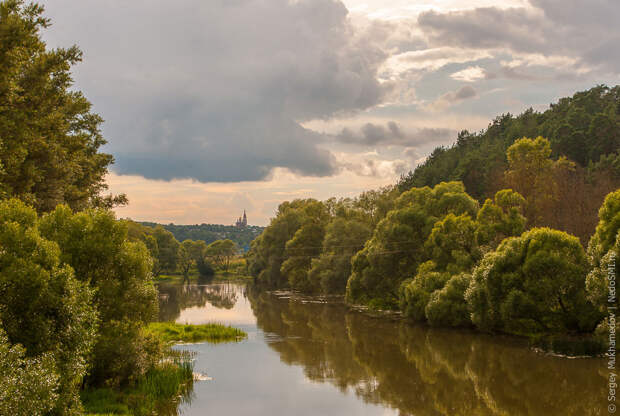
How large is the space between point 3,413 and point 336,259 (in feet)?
224

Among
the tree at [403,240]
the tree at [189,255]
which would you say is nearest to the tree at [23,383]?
the tree at [403,240]

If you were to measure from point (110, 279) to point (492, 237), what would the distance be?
3565 cm

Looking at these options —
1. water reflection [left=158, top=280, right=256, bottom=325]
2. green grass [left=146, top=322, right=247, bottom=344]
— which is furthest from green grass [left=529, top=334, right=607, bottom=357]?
water reflection [left=158, top=280, right=256, bottom=325]

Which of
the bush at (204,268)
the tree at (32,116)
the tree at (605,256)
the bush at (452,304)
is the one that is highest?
the tree at (32,116)

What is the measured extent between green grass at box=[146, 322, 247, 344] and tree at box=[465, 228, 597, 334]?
1866cm

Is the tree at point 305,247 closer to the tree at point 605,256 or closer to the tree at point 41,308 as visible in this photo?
the tree at point 605,256

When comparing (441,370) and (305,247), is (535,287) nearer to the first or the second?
(441,370)

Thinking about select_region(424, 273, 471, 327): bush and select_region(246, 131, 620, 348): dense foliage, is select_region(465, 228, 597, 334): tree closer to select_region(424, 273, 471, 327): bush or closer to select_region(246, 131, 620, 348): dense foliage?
select_region(246, 131, 620, 348): dense foliage

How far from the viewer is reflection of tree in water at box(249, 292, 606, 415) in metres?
23.3

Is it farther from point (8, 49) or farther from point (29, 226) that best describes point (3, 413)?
point (8, 49)

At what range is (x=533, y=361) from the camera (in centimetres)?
3127

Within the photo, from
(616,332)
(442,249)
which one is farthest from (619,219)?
(442,249)

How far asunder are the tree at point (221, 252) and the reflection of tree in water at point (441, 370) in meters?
131

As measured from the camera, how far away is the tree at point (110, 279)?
2125cm
